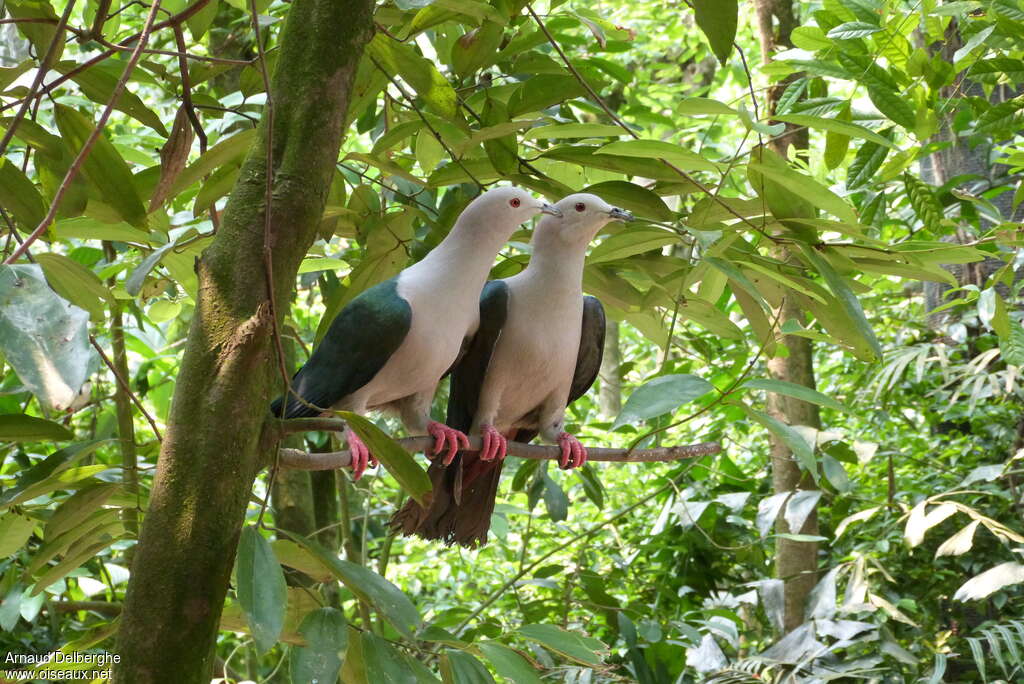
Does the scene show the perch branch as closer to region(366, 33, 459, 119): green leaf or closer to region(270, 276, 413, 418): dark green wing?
region(270, 276, 413, 418): dark green wing

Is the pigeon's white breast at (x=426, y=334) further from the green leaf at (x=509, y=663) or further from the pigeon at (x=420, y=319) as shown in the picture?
the green leaf at (x=509, y=663)

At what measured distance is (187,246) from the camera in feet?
5.88

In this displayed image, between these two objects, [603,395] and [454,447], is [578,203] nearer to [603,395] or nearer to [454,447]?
[454,447]

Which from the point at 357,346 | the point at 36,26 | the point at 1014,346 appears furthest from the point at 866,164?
the point at 36,26

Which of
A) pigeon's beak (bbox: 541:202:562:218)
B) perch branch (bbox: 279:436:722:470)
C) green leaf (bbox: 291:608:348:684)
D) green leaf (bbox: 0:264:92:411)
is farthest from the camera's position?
pigeon's beak (bbox: 541:202:562:218)

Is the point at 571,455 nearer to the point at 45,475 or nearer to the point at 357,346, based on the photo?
the point at 357,346

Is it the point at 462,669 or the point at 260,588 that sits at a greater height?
the point at 260,588

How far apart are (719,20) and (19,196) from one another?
1.06 meters

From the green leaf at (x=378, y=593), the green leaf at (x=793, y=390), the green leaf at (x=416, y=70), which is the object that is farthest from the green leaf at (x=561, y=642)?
the green leaf at (x=416, y=70)

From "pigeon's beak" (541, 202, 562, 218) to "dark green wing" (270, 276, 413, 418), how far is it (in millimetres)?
307

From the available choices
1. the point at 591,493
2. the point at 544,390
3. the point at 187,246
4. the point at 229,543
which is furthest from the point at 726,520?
the point at 229,543

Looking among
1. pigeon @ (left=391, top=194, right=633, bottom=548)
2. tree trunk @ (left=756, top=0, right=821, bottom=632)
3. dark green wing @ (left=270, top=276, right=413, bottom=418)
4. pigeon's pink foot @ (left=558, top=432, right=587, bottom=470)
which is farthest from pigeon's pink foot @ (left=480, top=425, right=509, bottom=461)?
tree trunk @ (left=756, top=0, right=821, bottom=632)

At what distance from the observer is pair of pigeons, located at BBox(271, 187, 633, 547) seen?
67.2 inches

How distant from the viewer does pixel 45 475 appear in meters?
1.56
